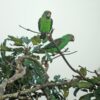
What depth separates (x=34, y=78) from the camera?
1.04m

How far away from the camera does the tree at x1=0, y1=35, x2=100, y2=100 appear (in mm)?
764

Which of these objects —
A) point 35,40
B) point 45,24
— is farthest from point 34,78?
point 45,24

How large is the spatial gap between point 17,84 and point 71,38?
0.39 metres

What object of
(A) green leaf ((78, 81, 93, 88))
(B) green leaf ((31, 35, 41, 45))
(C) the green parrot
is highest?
(B) green leaf ((31, 35, 41, 45))

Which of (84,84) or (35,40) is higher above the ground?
(35,40)

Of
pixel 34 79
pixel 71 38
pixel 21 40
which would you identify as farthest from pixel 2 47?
pixel 71 38

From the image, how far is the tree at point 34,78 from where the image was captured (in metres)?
0.76

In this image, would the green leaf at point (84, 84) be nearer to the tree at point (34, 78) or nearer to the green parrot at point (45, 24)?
the tree at point (34, 78)

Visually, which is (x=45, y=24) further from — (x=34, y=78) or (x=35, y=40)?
(x=34, y=78)

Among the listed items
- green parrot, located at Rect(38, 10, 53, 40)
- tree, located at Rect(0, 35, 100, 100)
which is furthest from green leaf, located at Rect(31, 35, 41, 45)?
green parrot, located at Rect(38, 10, 53, 40)

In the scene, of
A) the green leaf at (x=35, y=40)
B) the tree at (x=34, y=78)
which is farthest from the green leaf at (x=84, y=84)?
the green leaf at (x=35, y=40)

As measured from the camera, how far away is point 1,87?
0.64 meters

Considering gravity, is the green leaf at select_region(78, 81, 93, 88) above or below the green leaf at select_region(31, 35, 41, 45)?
below

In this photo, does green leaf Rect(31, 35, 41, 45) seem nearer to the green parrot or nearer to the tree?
the tree
